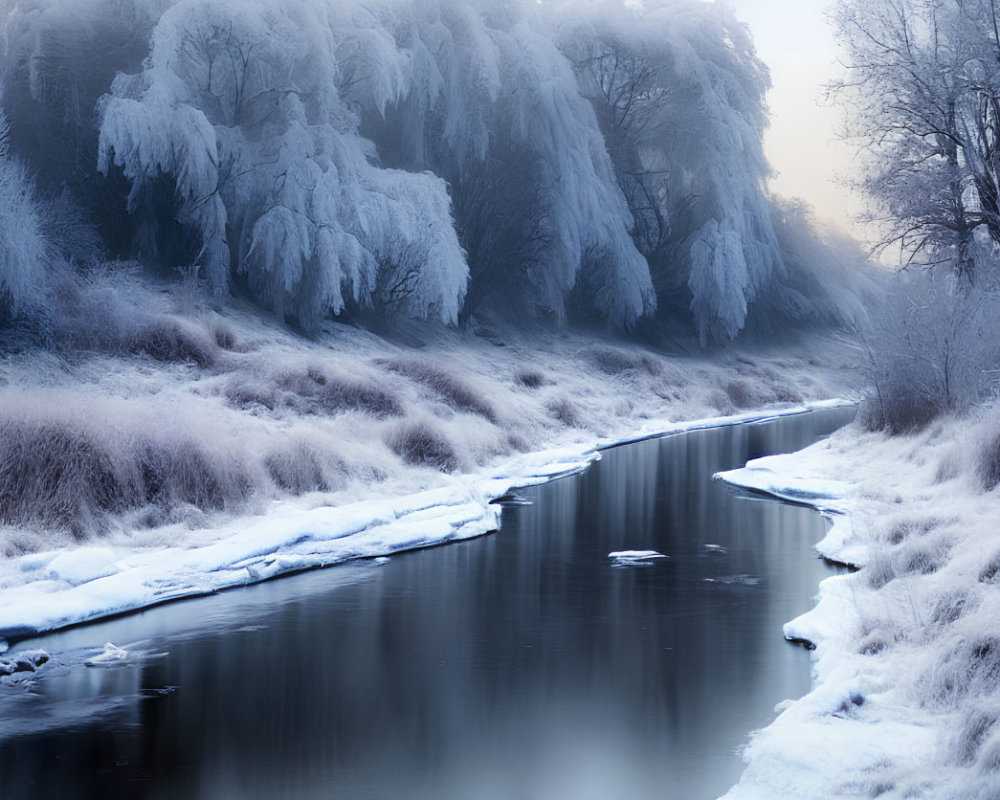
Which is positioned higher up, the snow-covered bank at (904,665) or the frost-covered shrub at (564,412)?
the frost-covered shrub at (564,412)

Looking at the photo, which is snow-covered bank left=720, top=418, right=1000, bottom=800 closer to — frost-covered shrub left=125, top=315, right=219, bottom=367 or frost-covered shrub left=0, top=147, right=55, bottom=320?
frost-covered shrub left=125, top=315, right=219, bottom=367

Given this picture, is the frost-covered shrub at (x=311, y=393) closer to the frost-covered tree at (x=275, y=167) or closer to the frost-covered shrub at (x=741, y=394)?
the frost-covered tree at (x=275, y=167)

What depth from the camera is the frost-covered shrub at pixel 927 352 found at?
16.3m

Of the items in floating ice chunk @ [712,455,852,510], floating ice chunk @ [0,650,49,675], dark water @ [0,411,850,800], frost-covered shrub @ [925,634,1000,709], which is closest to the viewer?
dark water @ [0,411,850,800]

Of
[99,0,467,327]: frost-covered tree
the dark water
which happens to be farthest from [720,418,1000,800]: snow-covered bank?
[99,0,467,327]: frost-covered tree

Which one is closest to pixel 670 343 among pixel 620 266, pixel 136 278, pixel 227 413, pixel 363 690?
pixel 620 266

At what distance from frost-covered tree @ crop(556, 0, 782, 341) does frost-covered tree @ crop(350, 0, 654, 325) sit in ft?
11.4

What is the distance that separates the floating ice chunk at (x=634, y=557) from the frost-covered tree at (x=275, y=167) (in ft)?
40.5

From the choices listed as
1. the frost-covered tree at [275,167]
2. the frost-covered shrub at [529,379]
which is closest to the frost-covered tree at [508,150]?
the frost-covered tree at [275,167]

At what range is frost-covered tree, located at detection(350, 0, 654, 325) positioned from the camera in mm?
30094

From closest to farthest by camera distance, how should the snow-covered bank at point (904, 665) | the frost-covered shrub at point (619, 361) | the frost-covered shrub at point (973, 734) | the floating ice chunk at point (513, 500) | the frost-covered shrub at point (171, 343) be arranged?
the frost-covered shrub at point (973, 734) → the snow-covered bank at point (904, 665) → the floating ice chunk at point (513, 500) → the frost-covered shrub at point (171, 343) → the frost-covered shrub at point (619, 361)

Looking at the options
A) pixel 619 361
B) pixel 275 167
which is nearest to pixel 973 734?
pixel 275 167

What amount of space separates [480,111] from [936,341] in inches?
690

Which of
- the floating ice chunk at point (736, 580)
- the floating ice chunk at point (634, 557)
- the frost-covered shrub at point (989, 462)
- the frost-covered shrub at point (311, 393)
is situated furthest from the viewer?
the frost-covered shrub at point (311, 393)
